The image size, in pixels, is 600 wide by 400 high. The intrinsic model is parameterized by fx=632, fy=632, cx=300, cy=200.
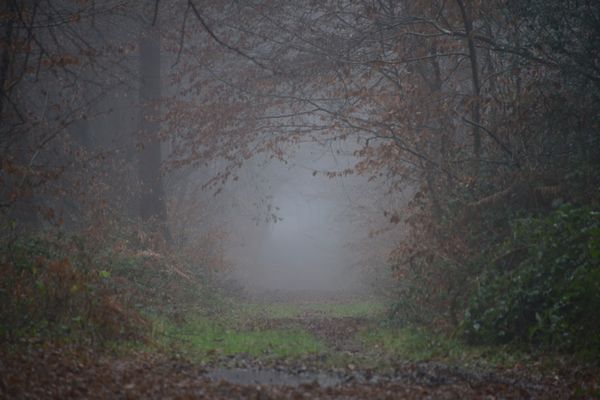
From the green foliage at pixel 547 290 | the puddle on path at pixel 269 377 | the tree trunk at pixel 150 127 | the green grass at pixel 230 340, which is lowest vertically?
the puddle on path at pixel 269 377

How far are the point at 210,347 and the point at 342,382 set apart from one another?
3339mm

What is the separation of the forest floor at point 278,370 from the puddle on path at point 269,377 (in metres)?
0.01

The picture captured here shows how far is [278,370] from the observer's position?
8812 mm

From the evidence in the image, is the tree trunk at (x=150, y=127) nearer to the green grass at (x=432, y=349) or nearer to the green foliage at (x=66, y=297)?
the green foliage at (x=66, y=297)

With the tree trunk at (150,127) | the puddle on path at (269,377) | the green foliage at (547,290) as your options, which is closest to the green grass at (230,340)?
the puddle on path at (269,377)

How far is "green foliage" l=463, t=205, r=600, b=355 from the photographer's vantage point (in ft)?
28.0

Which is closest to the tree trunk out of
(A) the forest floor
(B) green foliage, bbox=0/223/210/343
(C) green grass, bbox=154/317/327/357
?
(B) green foliage, bbox=0/223/210/343

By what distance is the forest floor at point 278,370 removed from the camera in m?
6.66

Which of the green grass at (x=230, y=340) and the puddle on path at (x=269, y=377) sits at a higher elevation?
the green grass at (x=230, y=340)

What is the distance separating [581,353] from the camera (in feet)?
26.3

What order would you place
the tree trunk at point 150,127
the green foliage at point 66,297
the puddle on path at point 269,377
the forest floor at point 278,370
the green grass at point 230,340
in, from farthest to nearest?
the tree trunk at point 150,127 < the green grass at point 230,340 < the green foliage at point 66,297 < the puddle on path at point 269,377 < the forest floor at point 278,370

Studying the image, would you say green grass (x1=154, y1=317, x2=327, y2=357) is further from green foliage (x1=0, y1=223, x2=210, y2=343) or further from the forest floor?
green foliage (x1=0, y1=223, x2=210, y2=343)

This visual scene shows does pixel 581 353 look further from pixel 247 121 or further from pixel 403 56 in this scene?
pixel 247 121

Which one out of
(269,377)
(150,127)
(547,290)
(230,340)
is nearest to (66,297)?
(269,377)
